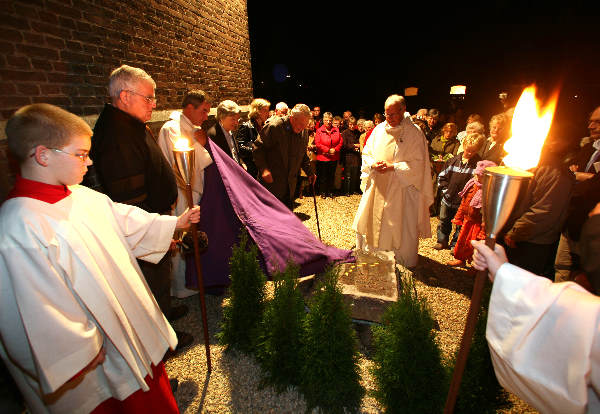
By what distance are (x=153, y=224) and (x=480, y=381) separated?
8.30 ft

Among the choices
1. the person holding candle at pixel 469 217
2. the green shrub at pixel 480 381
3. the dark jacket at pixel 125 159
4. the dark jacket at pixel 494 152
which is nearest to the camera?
the green shrub at pixel 480 381

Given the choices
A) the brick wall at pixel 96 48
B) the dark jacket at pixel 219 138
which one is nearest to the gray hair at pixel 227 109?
the dark jacket at pixel 219 138

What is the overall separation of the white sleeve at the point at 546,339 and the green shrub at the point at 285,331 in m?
1.47

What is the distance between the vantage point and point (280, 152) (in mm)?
4820

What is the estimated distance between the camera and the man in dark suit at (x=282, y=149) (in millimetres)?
4672

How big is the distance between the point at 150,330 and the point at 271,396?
4.44ft

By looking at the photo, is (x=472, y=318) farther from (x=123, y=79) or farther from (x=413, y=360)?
(x=123, y=79)

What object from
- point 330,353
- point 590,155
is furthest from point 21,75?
point 590,155

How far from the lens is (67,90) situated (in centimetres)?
316

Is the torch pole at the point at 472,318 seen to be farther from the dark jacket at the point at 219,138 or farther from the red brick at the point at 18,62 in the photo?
the red brick at the point at 18,62

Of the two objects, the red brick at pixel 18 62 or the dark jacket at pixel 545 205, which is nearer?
the red brick at pixel 18 62

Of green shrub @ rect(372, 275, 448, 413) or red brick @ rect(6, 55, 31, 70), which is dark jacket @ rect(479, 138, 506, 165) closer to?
green shrub @ rect(372, 275, 448, 413)

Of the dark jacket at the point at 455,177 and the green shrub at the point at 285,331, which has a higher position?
the dark jacket at the point at 455,177

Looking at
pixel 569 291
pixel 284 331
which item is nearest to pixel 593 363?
pixel 569 291
